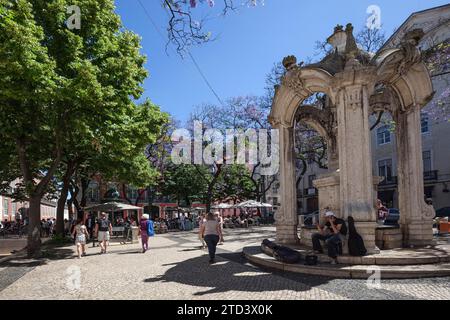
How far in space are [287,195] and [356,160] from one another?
11.0 feet

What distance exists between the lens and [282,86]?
42.1 ft

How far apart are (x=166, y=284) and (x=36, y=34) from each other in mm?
9248

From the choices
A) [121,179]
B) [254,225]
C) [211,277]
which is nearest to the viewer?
[211,277]

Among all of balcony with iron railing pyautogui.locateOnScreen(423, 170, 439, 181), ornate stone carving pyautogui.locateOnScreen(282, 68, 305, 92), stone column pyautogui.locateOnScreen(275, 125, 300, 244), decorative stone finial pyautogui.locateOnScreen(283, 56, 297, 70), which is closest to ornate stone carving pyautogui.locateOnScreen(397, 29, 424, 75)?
ornate stone carving pyautogui.locateOnScreen(282, 68, 305, 92)

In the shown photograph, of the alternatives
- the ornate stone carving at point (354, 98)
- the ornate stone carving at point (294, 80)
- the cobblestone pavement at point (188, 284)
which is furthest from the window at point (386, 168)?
the cobblestone pavement at point (188, 284)

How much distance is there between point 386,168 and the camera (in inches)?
1668

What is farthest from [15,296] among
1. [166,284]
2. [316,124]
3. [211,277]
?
[316,124]

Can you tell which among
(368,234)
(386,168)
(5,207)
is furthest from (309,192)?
(368,234)

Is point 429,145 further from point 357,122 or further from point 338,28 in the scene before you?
point 357,122

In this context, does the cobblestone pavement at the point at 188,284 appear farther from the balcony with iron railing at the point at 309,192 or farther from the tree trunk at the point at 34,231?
the balcony with iron railing at the point at 309,192

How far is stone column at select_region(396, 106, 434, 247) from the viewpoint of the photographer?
36.7ft

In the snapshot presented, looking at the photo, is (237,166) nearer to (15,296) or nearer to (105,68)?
(105,68)

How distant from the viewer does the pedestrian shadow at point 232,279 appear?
752cm

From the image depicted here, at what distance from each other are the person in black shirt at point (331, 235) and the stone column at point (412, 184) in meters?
2.88
